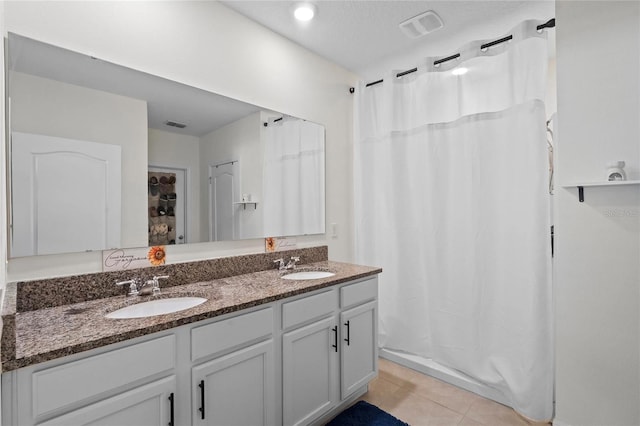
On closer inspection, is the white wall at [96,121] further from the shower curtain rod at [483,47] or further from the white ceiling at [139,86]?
the shower curtain rod at [483,47]

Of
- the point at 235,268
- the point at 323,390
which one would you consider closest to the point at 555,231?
the point at 323,390

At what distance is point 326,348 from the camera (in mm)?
1865

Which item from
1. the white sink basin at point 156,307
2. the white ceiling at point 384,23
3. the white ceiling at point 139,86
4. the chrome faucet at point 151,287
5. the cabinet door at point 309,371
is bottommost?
the cabinet door at point 309,371

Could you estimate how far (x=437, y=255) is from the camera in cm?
247

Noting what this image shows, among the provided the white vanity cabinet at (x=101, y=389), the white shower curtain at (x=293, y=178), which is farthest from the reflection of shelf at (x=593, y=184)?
the white vanity cabinet at (x=101, y=389)

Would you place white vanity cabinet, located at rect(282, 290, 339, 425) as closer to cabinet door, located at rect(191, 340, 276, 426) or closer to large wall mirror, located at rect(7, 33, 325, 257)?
cabinet door, located at rect(191, 340, 276, 426)

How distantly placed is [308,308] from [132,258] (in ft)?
3.06

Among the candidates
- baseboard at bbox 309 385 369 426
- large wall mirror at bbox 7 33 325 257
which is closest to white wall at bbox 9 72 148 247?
large wall mirror at bbox 7 33 325 257

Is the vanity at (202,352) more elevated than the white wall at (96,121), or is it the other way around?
the white wall at (96,121)

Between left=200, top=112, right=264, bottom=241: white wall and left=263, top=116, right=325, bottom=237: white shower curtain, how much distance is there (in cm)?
7

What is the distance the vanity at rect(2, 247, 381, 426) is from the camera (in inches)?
39.5

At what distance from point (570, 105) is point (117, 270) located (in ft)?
8.21

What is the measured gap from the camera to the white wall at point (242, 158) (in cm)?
194

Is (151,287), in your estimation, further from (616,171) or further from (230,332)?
(616,171)
